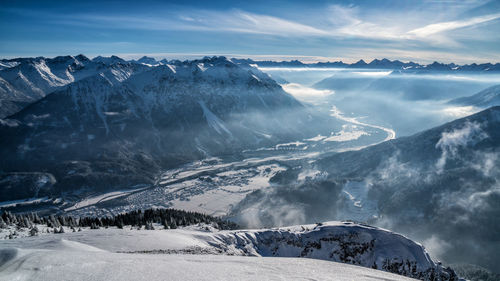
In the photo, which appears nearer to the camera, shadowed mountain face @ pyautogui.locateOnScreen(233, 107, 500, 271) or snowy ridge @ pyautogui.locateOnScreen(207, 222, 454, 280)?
snowy ridge @ pyautogui.locateOnScreen(207, 222, 454, 280)

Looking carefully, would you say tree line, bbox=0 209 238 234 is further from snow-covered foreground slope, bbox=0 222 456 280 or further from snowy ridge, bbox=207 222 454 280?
snowy ridge, bbox=207 222 454 280

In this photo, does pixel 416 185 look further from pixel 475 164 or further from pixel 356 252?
pixel 356 252

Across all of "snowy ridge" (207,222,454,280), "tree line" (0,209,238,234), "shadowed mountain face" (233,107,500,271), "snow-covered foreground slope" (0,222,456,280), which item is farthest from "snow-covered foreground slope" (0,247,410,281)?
"shadowed mountain face" (233,107,500,271)

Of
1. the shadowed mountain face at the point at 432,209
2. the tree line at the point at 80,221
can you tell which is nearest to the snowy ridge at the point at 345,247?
the tree line at the point at 80,221

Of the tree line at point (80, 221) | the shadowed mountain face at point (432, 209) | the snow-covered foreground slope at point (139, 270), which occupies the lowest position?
the shadowed mountain face at point (432, 209)

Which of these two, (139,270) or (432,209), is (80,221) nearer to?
(139,270)

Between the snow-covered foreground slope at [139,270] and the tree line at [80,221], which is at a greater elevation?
the snow-covered foreground slope at [139,270]

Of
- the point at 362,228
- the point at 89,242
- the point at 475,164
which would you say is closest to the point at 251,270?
the point at 89,242

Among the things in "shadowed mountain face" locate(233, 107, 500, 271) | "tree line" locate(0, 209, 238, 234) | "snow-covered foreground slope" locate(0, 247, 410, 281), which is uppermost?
"snow-covered foreground slope" locate(0, 247, 410, 281)

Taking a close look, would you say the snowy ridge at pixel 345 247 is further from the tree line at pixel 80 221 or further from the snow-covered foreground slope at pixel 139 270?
the snow-covered foreground slope at pixel 139 270
